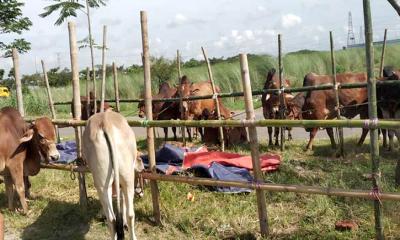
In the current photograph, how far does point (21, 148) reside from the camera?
664 cm

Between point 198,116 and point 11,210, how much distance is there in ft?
19.8

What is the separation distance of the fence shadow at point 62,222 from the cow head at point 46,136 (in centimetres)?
69

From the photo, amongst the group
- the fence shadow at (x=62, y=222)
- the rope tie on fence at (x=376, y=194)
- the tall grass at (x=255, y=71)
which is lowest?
the fence shadow at (x=62, y=222)

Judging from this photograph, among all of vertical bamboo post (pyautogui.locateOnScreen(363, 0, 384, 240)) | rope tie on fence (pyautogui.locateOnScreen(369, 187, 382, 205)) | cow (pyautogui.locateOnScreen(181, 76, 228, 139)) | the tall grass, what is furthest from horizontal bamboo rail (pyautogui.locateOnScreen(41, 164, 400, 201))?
the tall grass

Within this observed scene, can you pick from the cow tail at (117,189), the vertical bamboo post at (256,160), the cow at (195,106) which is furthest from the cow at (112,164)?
the cow at (195,106)

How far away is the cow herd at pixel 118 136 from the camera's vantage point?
4.66 metres

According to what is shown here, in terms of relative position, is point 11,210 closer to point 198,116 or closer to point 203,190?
point 203,190

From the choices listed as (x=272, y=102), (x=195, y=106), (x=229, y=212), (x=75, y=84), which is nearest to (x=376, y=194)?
(x=229, y=212)

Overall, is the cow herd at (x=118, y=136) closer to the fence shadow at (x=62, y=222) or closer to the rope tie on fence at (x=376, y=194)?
the fence shadow at (x=62, y=222)

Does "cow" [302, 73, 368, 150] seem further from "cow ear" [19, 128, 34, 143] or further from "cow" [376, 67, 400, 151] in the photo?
"cow ear" [19, 128, 34, 143]

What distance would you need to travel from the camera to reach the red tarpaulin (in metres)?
7.00

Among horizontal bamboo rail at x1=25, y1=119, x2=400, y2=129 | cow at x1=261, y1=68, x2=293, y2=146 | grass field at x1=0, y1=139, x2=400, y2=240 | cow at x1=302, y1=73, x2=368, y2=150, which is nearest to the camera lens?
horizontal bamboo rail at x1=25, y1=119, x2=400, y2=129

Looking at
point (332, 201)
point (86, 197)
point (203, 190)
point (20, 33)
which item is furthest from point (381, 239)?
point (20, 33)

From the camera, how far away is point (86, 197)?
6.40 m
